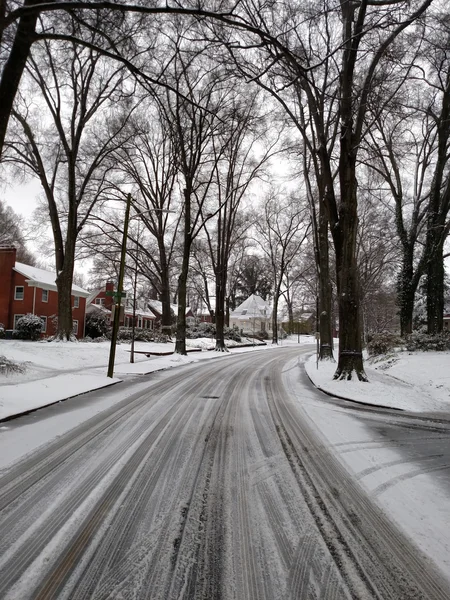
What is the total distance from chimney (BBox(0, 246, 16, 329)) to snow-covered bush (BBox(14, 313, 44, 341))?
525 centimetres

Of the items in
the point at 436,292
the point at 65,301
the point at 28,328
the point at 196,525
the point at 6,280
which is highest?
the point at 6,280

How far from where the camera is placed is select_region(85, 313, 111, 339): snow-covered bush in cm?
3409

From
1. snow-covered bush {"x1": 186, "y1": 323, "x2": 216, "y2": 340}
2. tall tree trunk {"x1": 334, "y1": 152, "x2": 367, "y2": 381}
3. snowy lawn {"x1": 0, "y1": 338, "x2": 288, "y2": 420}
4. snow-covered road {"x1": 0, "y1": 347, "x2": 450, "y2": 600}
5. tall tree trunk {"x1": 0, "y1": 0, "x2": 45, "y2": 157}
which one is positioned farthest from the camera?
snow-covered bush {"x1": 186, "y1": 323, "x2": 216, "y2": 340}

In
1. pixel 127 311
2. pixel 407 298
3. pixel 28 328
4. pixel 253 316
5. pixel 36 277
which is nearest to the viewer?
pixel 407 298

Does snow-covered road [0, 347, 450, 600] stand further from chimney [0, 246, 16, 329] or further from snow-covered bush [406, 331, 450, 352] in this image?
chimney [0, 246, 16, 329]

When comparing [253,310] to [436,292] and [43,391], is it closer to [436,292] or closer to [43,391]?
[436,292]

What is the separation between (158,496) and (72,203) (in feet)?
68.8

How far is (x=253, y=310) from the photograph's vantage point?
59969 millimetres

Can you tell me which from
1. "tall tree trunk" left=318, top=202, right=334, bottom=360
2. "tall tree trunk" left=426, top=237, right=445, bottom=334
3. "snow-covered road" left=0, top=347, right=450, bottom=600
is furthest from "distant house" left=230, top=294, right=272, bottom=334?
"snow-covered road" left=0, top=347, right=450, bottom=600

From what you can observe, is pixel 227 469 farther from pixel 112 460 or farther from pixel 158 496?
pixel 112 460

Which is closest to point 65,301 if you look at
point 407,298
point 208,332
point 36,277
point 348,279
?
point 36,277

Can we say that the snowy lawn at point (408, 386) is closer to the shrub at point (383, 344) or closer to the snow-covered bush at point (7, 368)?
the shrub at point (383, 344)

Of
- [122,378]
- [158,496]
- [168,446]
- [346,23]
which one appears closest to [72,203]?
[122,378]

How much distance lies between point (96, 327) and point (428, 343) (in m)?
26.9
